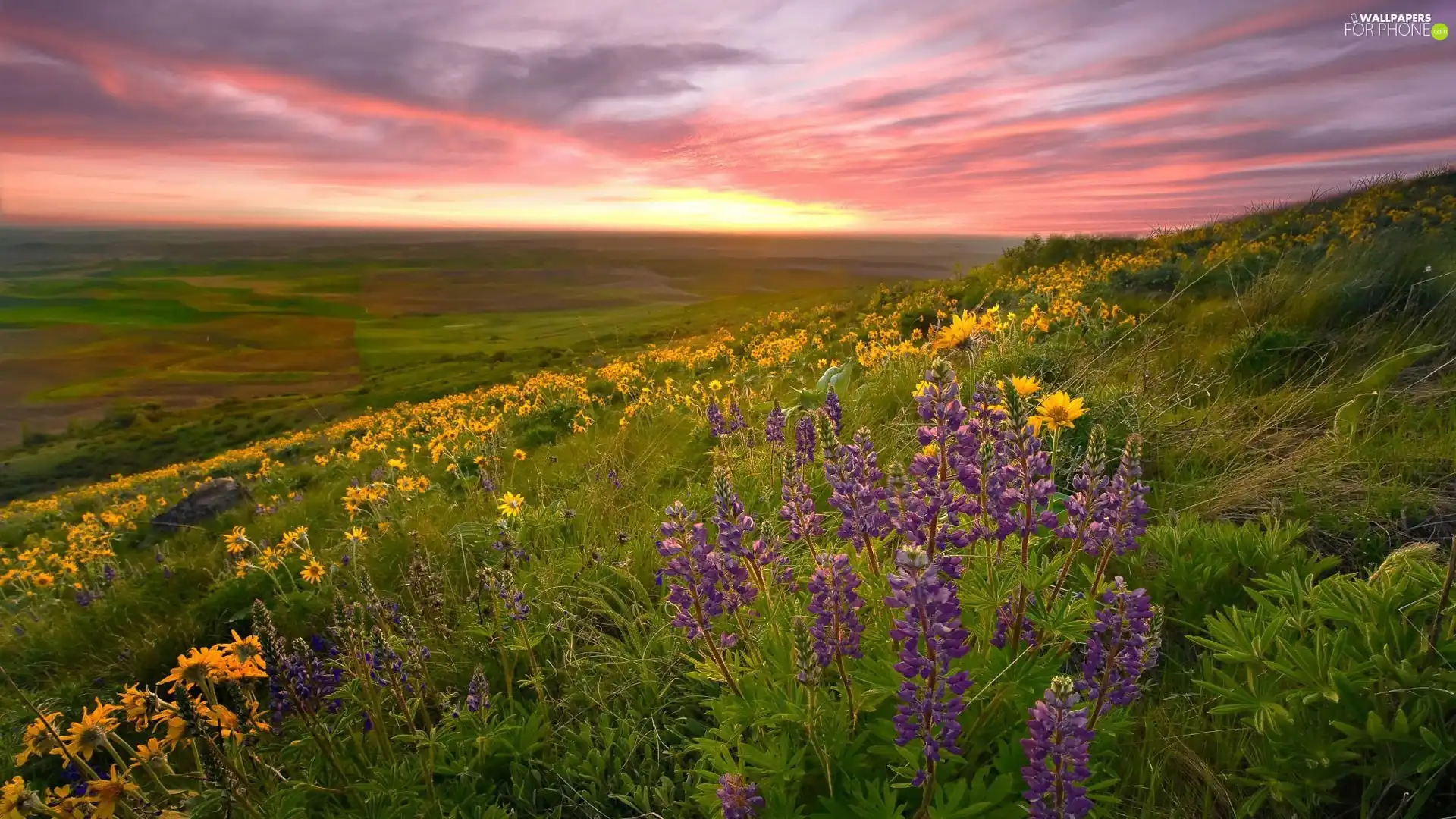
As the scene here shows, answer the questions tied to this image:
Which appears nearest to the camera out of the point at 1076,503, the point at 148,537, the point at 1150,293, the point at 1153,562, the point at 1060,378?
the point at 1076,503

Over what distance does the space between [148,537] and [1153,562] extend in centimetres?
1368

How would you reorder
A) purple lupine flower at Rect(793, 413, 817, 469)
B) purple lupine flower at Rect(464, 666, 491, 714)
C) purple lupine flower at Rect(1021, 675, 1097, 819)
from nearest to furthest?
purple lupine flower at Rect(1021, 675, 1097, 819) → purple lupine flower at Rect(464, 666, 491, 714) → purple lupine flower at Rect(793, 413, 817, 469)

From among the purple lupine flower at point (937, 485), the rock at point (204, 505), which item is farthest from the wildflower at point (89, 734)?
the rock at point (204, 505)

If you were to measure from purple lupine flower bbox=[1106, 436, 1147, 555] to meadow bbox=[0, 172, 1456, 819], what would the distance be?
0.04 ft

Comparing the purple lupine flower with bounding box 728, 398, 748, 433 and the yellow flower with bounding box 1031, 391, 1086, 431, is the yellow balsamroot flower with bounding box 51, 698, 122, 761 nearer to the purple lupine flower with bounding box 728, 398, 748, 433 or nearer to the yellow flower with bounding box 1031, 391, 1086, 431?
the yellow flower with bounding box 1031, 391, 1086, 431

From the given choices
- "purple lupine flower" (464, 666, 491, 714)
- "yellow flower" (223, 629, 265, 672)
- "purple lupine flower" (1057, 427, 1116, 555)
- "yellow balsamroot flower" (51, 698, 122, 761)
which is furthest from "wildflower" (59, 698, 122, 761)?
"purple lupine flower" (1057, 427, 1116, 555)

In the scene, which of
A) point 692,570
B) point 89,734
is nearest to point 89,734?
point 89,734

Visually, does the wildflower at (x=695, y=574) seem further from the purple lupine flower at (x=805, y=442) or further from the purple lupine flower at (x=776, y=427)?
the purple lupine flower at (x=776, y=427)

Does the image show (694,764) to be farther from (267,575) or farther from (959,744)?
(267,575)

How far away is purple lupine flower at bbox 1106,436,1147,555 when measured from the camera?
1.60 metres

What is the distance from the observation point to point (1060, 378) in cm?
563

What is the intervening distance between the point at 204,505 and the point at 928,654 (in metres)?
12.6

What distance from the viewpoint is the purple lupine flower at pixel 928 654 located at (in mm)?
1321

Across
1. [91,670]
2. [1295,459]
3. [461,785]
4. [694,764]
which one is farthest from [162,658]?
[1295,459]
